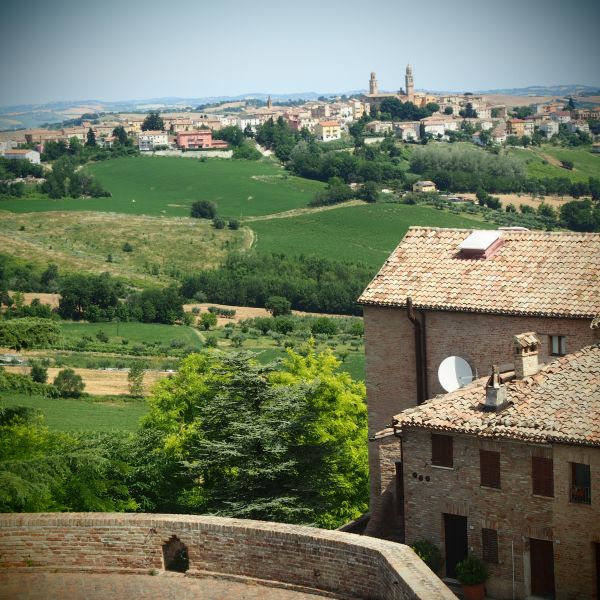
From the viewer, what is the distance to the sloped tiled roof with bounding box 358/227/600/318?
22.5m

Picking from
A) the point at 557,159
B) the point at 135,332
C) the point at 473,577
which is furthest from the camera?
the point at 557,159

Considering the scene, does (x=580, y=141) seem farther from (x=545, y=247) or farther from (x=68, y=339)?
(x=545, y=247)

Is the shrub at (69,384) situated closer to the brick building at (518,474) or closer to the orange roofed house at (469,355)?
the orange roofed house at (469,355)

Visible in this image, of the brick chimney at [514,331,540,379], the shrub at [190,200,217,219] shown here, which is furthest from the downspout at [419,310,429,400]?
the shrub at [190,200,217,219]

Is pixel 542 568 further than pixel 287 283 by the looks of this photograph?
No

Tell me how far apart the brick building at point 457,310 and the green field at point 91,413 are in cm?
Result: 3013

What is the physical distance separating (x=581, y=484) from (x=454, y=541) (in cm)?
282

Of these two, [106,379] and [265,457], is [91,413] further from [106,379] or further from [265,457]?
[265,457]

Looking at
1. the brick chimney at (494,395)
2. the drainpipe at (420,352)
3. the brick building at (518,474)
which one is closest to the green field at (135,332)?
the drainpipe at (420,352)

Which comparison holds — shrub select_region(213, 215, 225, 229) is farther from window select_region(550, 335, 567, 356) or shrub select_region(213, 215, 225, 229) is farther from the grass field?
window select_region(550, 335, 567, 356)

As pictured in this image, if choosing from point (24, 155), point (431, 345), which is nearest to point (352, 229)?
point (24, 155)

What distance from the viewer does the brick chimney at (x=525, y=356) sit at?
20125 mm

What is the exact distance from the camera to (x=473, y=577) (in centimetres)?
1925

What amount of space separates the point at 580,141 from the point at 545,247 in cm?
16557
